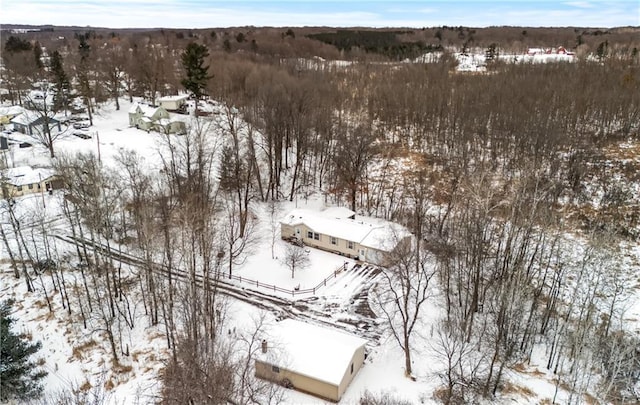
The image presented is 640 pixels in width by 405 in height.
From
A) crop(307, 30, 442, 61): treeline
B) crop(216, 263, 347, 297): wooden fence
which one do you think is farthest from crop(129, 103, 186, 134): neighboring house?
crop(307, 30, 442, 61): treeline

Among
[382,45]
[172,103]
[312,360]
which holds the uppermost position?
[382,45]

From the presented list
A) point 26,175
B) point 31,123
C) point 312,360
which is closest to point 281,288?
point 312,360

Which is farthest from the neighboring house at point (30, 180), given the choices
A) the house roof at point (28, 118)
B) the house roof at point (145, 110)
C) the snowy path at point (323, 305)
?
the house roof at point (145, 110)

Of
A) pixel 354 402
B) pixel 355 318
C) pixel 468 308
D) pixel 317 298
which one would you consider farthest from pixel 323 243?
pixel 354 402

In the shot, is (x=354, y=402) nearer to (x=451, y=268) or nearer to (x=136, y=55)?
(x=451, y=268)

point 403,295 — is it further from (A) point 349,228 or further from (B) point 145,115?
(B) point 145,115

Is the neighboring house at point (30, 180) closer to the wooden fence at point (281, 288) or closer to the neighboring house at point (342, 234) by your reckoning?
the wooden fence at point (281, 288)

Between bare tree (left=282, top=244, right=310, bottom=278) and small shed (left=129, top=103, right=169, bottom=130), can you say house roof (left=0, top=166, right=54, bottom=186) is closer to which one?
small shed (left=129, top=103, right=169, bottom=130)
